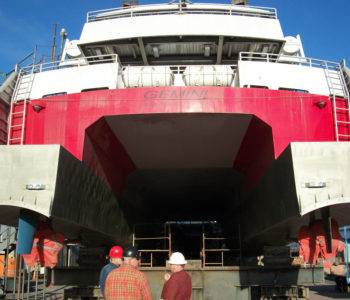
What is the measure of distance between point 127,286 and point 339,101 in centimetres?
864

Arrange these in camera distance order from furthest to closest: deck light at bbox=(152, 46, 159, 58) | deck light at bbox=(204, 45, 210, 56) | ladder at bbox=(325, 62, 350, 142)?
deck light at bbox=(152, 46, 159, 58)
deck light at bbox=(204, 45, 210, 56)
ladder at bbox=(325, 62, 350, 142)

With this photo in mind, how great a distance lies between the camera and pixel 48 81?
11102 mm

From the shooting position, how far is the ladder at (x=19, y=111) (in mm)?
10175

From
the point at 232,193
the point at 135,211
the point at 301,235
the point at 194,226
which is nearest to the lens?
the point at 301,235

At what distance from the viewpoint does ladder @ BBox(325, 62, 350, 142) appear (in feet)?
32.3

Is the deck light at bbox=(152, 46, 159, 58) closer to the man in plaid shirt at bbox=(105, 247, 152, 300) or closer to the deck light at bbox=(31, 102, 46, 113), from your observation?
the deck light at bbox=(31, 102, 46, 113)

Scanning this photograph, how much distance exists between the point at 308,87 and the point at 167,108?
3916 millimetres

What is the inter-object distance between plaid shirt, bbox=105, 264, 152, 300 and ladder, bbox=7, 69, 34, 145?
7.30 m

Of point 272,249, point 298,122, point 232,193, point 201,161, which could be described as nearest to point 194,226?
point 232,193

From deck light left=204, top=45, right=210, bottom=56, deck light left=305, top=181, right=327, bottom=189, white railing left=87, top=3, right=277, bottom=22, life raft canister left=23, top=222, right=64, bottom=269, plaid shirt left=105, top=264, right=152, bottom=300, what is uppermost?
white railing left=87, top=3, right=277, bottom=22

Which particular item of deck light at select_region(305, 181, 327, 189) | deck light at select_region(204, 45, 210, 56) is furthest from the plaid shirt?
deck light at select_region(204, 45, 210, 56)

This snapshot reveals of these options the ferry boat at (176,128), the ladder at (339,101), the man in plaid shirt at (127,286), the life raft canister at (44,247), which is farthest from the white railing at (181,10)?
the man in plaid shirt at (127,286)

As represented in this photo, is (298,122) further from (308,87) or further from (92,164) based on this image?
(92,164)

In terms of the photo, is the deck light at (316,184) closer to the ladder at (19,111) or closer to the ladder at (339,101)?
the ladder at (339,101)
